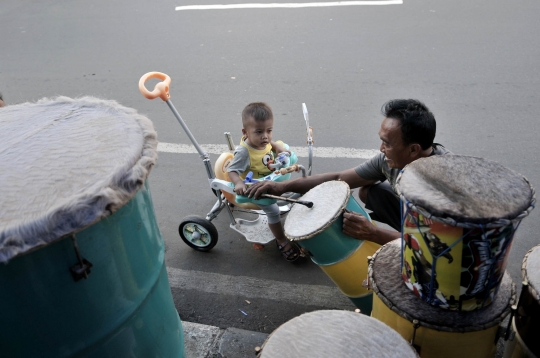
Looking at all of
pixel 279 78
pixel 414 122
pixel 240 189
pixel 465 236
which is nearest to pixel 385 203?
pixel 414 122

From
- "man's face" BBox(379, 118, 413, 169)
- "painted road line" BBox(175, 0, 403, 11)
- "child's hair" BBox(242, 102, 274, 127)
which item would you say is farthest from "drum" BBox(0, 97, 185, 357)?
"painted road line" BBox(175, 0, 403, 11)

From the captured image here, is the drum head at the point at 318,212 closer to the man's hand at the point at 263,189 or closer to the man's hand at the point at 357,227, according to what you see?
the man's hand at the point at 357,227

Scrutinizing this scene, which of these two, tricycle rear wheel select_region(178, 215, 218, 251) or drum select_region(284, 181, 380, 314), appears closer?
drum select_region(284, 181, 380, 314)

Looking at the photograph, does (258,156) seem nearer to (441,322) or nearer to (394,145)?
(394,145)

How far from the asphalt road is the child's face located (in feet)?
2.76

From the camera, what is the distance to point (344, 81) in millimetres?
5574

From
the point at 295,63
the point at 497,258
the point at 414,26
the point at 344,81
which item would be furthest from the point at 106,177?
the point at 414,26

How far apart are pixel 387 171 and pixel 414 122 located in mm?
455

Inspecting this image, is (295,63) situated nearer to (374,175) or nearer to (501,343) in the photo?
(374,175)

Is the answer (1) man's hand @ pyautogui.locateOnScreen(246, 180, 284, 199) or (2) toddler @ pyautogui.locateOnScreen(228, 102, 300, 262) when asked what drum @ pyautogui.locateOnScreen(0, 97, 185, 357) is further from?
(2) toddler @ pyautogui.locateOnScreen(228, 102, 300, 262)

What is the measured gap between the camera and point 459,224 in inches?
59.0

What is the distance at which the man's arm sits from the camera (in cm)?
292

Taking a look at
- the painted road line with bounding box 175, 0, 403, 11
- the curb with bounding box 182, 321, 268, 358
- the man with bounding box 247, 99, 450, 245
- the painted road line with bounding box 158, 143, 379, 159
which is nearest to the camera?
the man with bounding box 247, 99, 450, 245

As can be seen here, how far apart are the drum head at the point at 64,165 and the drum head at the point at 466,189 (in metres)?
0.98
